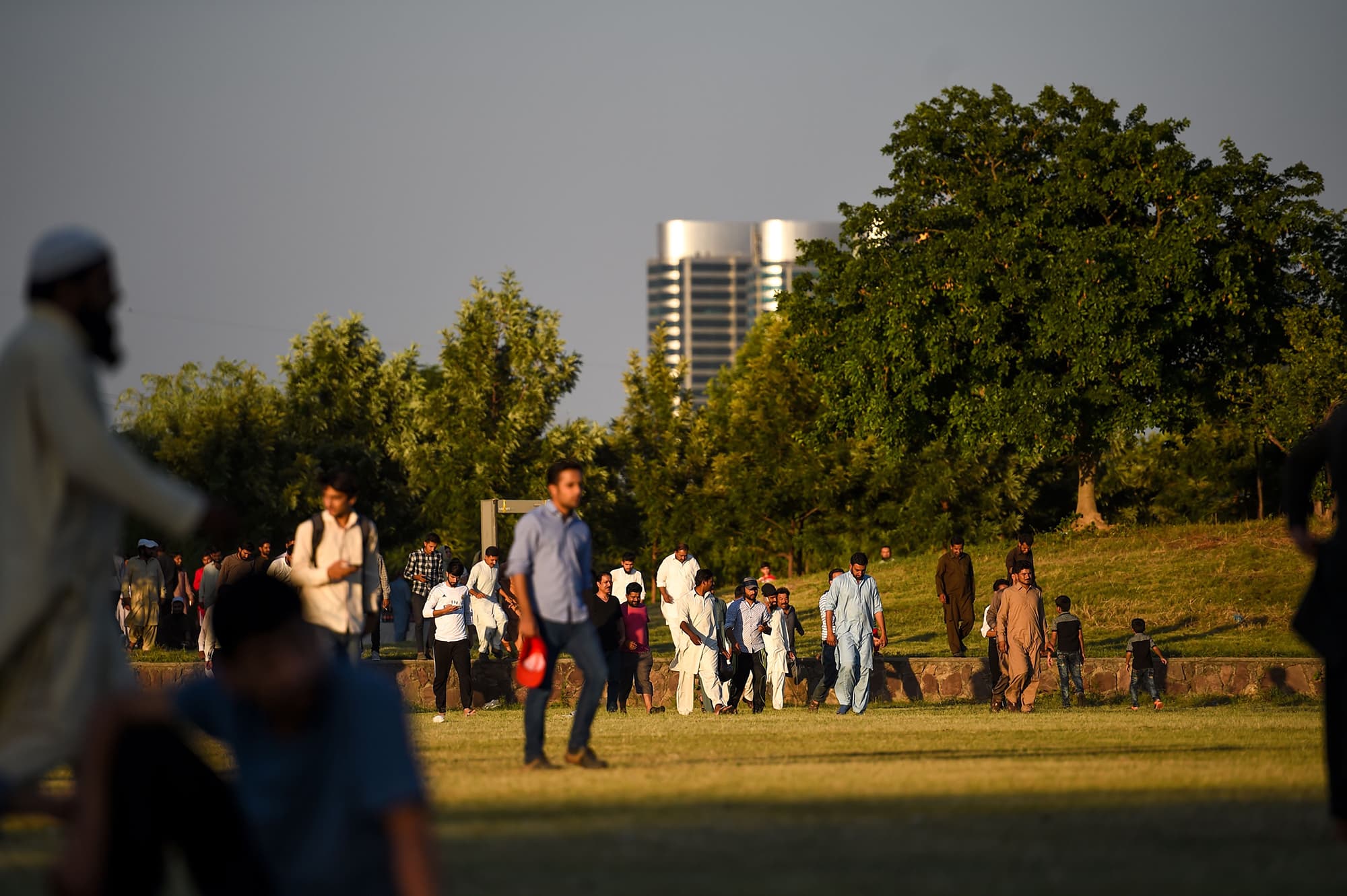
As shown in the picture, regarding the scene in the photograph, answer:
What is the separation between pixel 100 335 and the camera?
4.73 m

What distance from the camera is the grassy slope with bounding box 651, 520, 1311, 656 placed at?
97.3ft

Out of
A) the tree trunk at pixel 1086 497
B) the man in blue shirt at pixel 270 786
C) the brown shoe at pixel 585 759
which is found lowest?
the brown shoe at pixel 585 759

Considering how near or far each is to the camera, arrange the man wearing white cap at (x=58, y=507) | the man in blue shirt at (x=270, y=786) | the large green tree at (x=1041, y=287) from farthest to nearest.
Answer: the large green tree at (x=1041, y=287), the man wearing white cap at (x=58, y=507), the man in blue shirt at (x=270, y=786)

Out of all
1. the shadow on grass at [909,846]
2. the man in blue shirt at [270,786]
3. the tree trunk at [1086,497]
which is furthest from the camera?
the tree trunk at [1086,497]

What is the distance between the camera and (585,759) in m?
10.7

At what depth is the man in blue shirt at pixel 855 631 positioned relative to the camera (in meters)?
20.5

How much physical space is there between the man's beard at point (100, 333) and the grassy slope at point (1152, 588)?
22.4 metres

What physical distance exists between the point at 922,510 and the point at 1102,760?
4694 cm

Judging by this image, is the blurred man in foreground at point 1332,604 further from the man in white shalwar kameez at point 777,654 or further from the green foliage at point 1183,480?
the green foliage at point 1183,480

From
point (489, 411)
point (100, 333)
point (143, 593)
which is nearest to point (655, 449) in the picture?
point (489, 411)

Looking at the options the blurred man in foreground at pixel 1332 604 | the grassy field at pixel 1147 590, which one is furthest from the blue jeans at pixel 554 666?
the grassy field at pixel 1147 590

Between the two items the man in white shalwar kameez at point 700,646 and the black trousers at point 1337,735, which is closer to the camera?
the black trousers at point 1337,735

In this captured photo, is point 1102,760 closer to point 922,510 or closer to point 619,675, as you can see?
point 619,675

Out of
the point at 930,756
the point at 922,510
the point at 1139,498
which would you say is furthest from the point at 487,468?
the point at 930,756
